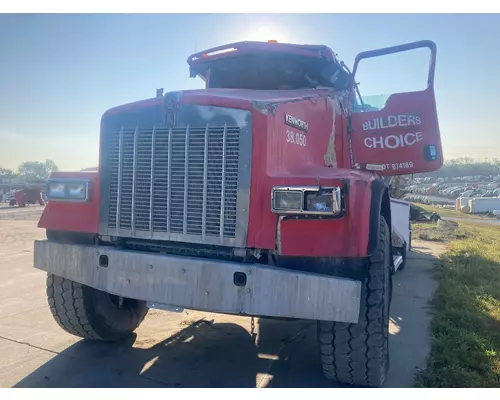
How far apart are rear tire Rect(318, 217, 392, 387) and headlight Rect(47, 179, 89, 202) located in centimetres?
197

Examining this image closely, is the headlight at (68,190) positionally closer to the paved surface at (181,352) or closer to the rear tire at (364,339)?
the paved surface at (181,352)

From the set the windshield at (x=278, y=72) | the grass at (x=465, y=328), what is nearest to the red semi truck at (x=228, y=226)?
the grass at (x=465, y=328)

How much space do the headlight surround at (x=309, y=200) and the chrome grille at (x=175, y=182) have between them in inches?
12.5

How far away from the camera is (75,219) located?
138 inches

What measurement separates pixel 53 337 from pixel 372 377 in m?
2.76

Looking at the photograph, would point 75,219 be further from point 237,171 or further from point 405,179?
point 405,179

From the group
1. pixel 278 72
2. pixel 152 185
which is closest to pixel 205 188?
pixel 152 185

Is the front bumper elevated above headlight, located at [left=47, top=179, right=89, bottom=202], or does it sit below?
below

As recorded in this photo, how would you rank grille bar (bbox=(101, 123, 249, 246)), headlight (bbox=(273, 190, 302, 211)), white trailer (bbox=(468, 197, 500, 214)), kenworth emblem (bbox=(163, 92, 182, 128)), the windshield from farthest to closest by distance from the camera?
1. white trailer (bbox=(468, 197, 500, 214))
2. the windshield
3. kenworth emblem (bbox=(163, 92, 182, 128))
4. grille bar (bbox=(101, 123, 249, 246))
5. headlight (bbox=(273, 190, 302, 211))

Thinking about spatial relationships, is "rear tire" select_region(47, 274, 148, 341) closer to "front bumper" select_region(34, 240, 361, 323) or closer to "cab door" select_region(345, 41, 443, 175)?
"front bumper" select_region(34, 240, 361, 323)

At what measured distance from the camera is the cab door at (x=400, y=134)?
4680mm

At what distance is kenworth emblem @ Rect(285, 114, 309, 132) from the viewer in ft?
10.7

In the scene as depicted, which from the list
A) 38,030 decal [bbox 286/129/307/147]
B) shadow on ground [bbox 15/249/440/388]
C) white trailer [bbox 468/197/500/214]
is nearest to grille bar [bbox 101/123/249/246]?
38,030 decal [bbox 286/129/307/147]

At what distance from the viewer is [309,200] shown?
2805mm
